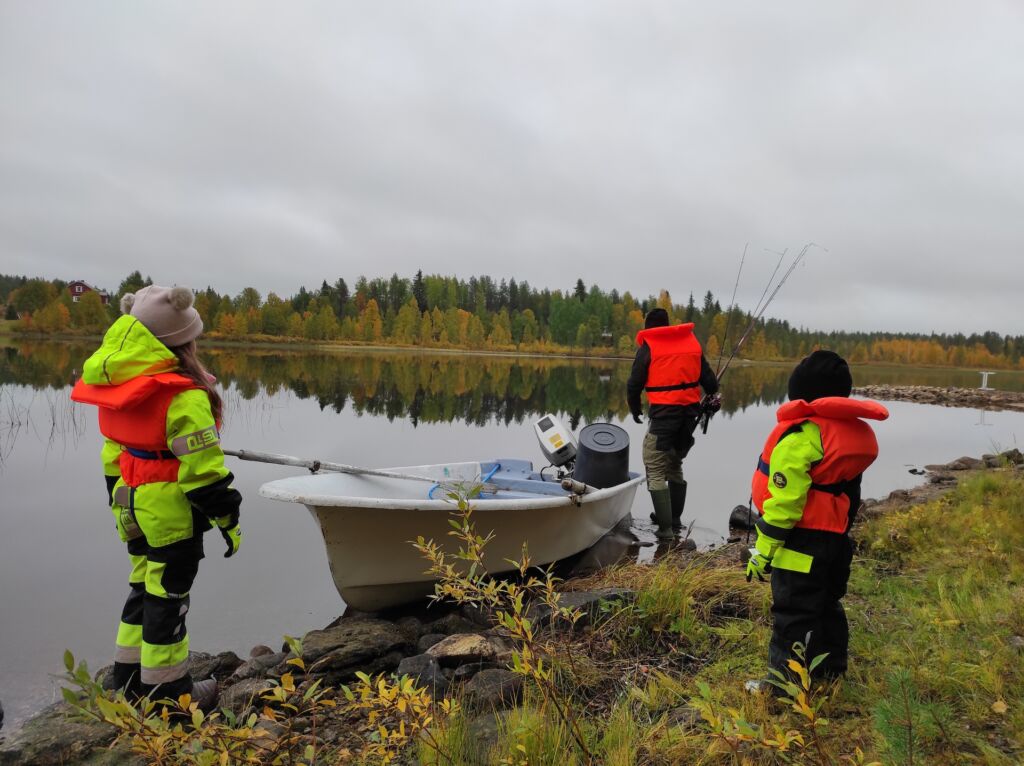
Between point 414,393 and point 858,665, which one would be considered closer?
point 858,665

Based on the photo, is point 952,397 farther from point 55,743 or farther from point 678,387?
point 55,743

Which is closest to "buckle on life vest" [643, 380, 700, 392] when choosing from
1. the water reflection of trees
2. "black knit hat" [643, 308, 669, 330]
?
"black knit hat" [643, 308, 669, 330]

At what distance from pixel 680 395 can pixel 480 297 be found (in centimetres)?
9892

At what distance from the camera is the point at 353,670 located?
3.88 metres

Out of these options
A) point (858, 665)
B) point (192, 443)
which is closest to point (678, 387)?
point (858, 665)

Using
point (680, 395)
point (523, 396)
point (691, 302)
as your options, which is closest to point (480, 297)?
point (691, 302)

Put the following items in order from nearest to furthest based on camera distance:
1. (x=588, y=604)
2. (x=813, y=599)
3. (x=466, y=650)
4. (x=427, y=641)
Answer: (x=813, y=599) < (x=466, y=650) < (x=588, y=604) < (x=427, y=641)

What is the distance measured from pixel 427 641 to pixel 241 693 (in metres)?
1.25

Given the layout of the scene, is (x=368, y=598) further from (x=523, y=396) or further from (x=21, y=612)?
(x=523, y=396)

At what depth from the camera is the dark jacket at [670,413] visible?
6738 mm

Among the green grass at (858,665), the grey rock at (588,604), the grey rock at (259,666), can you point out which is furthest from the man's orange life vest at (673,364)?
the grey rock at (259,666)

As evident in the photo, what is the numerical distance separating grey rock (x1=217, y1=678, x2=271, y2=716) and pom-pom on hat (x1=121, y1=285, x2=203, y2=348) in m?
1.96

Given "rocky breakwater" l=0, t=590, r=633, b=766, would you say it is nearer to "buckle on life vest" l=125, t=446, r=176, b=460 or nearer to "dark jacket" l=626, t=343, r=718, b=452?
"buckle on life vest" l=125, t=446, r=176, b=460

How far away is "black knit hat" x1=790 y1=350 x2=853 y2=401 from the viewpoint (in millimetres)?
2785
